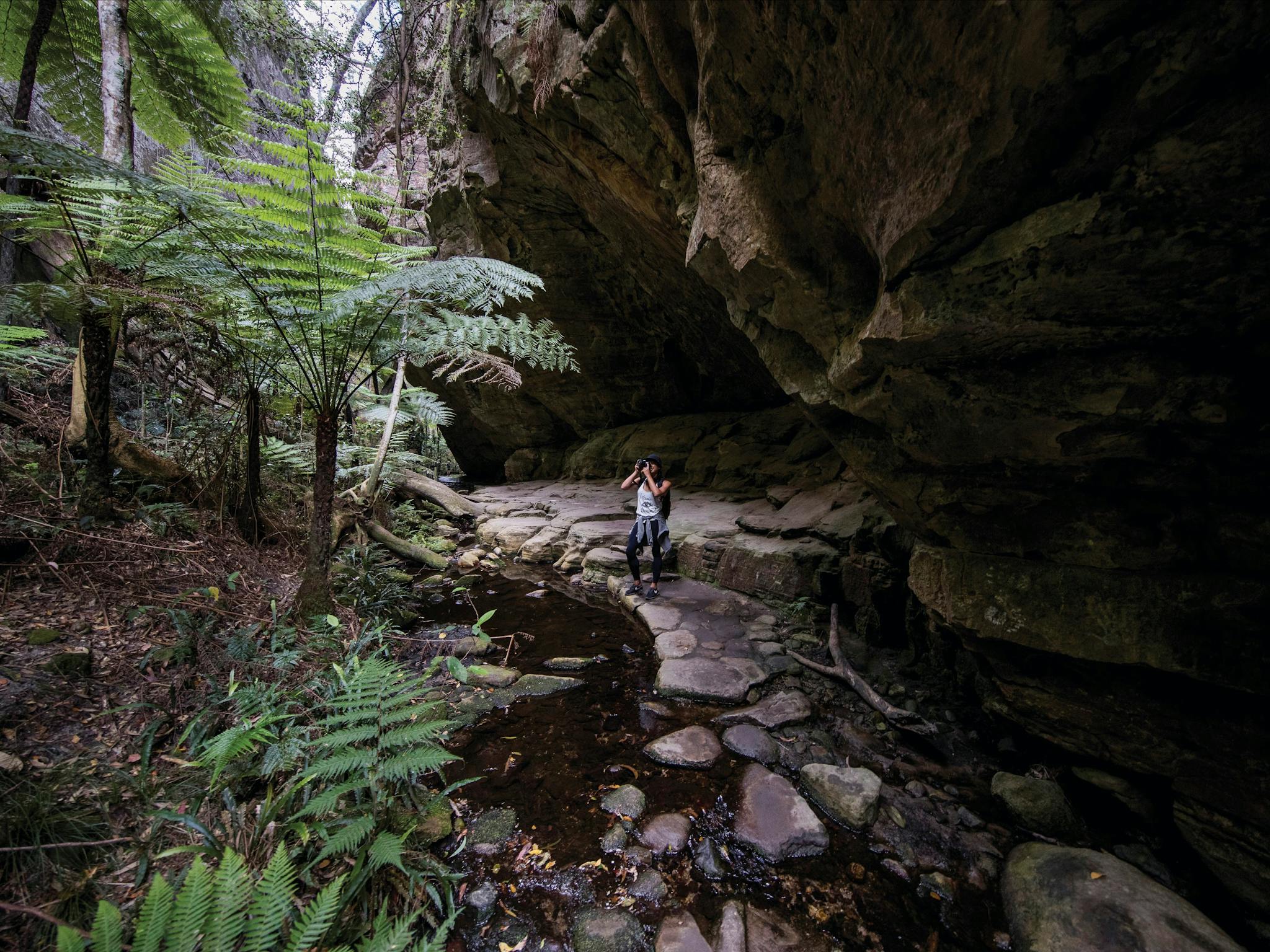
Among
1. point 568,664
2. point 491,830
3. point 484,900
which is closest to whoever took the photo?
point 484,900

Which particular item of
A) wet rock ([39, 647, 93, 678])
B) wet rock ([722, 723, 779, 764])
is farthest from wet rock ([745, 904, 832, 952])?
wet rock ([39, 647, 93, 678])

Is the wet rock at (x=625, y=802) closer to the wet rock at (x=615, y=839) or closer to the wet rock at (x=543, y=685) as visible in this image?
the wet rock at (x=615, y=839)

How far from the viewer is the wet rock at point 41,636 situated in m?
1.91

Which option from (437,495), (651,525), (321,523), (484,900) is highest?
(321,523)

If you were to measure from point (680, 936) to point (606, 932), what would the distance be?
0.24 metres

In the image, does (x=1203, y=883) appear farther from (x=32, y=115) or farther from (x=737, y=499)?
(x=32, y=115)

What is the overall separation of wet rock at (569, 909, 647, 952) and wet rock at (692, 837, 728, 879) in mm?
323

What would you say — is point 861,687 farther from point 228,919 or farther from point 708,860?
point 228,919

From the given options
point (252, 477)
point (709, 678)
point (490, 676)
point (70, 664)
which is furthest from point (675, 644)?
point (252, 477)

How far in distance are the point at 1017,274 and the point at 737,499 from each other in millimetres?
5697

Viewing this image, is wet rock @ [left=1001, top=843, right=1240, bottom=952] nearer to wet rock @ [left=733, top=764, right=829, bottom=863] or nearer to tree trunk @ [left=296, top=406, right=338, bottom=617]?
wet rock @ [left=733, top=764, right=829, bottom=863]

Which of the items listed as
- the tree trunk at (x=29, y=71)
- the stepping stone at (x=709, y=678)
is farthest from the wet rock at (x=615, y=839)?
the tree trunk at (x=29, y=71)

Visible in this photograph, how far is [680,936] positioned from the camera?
4.74 feet

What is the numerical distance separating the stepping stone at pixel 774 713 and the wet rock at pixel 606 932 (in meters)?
1.18
